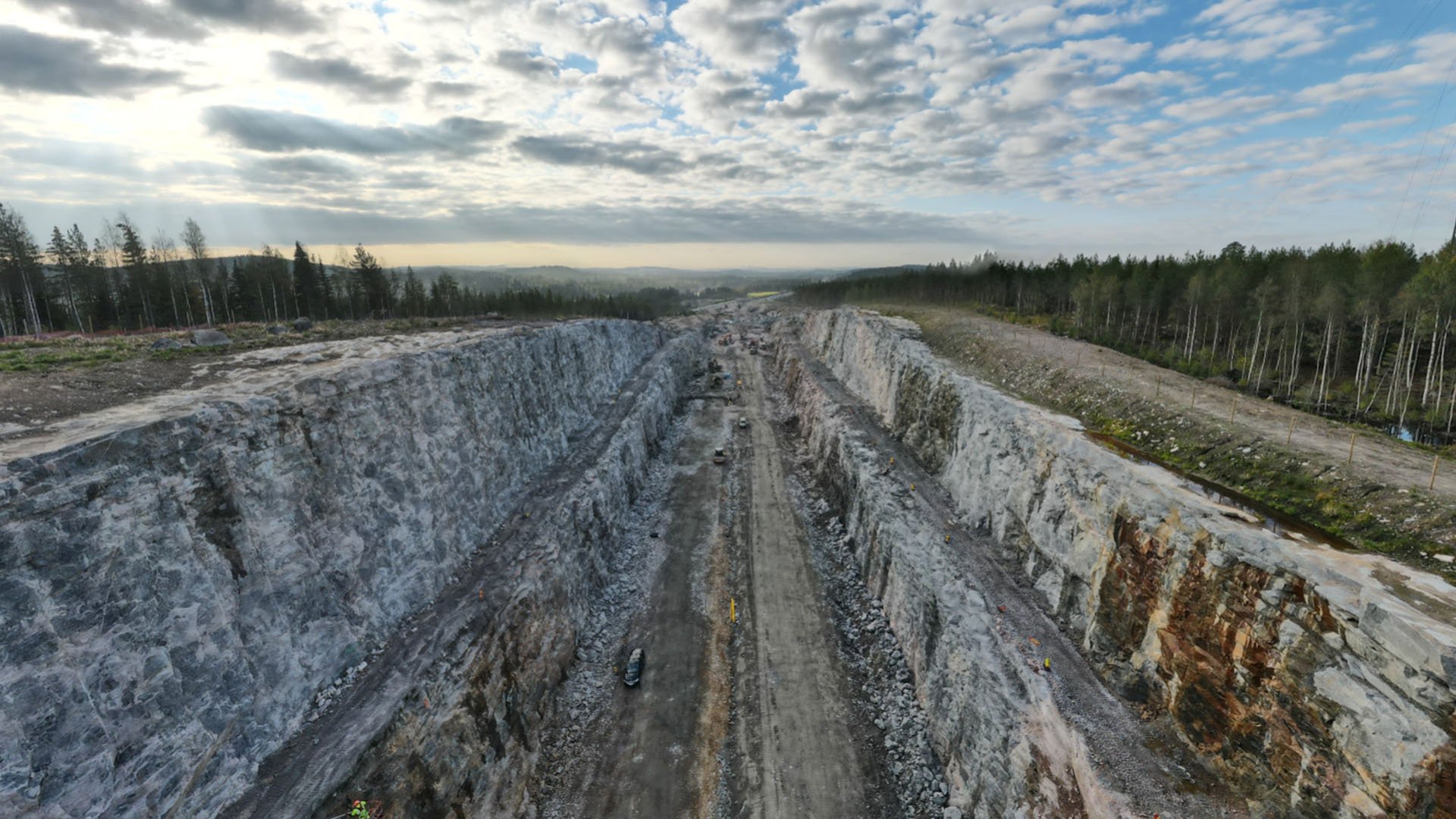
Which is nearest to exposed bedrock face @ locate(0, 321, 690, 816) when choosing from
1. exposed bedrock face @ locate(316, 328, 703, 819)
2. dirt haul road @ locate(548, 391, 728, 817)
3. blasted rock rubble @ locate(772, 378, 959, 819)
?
exposed bedrock face @ locate(316, 328, 703, 819)

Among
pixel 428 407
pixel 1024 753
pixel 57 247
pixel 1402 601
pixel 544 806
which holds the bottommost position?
pixel 544 806

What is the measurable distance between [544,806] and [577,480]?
797 inches

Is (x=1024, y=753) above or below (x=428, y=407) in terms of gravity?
below

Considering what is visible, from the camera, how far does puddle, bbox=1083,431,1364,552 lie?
56.0 ft

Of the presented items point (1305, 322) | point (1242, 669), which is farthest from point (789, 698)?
point (1305, 322)

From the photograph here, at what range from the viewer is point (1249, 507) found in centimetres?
1977

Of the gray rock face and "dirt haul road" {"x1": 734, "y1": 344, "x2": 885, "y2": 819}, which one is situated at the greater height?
the gray rock face

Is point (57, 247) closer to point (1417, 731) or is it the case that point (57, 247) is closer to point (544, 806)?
point (544, 806)

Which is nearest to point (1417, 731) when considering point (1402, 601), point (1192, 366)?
point (1402, 601)

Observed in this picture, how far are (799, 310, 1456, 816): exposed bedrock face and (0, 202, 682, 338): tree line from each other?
259 feet

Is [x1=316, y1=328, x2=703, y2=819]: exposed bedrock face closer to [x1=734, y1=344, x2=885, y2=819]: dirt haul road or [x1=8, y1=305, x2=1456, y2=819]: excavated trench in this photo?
[x1=8, y1=305, x2=1456, y2=819]: excavated trench

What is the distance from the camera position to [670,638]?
29.5 m

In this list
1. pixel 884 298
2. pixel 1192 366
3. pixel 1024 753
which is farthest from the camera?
pixel 884 298

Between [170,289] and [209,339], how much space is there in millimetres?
48793
